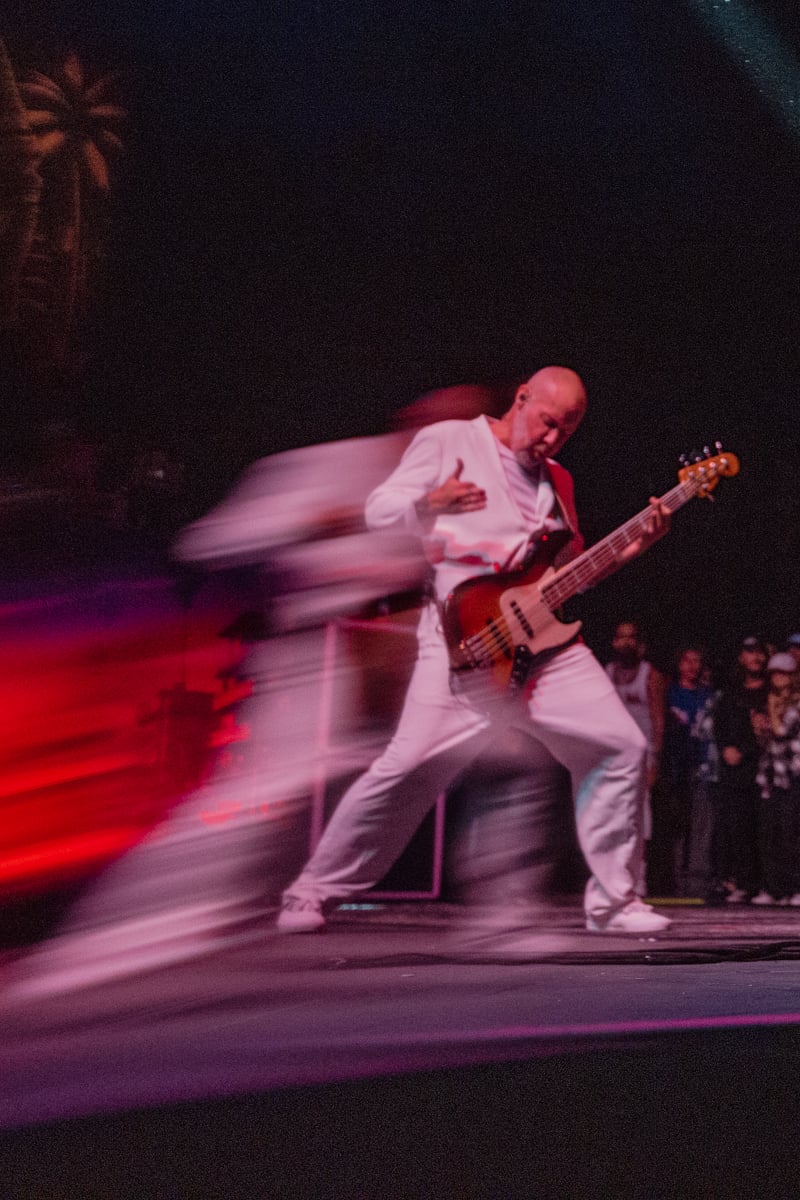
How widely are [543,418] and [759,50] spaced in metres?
3.10

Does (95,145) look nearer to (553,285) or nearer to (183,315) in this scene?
(183,315)

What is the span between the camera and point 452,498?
11.3 ft

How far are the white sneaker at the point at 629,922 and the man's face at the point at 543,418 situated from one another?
157 centimetres

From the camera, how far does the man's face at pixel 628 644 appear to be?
625cm

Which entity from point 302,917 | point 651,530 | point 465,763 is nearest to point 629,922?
point 465,763

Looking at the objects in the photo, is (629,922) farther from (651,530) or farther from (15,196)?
(15,196)

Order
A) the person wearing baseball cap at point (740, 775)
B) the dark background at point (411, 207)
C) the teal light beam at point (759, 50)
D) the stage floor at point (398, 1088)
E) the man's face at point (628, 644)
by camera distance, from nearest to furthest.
A: the stage floor at point (398, 1088) < the dark background at point (411, 207) < the teal light beam at point (759, 50) < the man's face at point (628, 644) < the person wearing baseball cap at point (740, 775)

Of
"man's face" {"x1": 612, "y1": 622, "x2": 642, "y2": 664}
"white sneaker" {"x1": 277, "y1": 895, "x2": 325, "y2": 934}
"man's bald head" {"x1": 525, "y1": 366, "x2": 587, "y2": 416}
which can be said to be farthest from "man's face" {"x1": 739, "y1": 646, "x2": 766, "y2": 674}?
"white sneaker" {"x1": 277, "y1": 895, "x2": 325, "y2": 934}

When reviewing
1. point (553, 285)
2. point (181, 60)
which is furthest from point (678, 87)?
point (181, 60)

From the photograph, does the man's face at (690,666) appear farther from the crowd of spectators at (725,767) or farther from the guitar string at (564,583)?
the guitar string at (564,583)

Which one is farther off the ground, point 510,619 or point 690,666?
point 690,666

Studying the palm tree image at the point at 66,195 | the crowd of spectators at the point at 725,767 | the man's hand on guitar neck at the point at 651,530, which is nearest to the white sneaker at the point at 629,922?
the man's hand on guitar neck at the point at 651,530

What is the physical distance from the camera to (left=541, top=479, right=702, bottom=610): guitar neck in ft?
11.9

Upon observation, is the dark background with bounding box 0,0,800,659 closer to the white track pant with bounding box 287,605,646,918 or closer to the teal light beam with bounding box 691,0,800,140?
the teal light beam with bounding box 691,0,800,140
